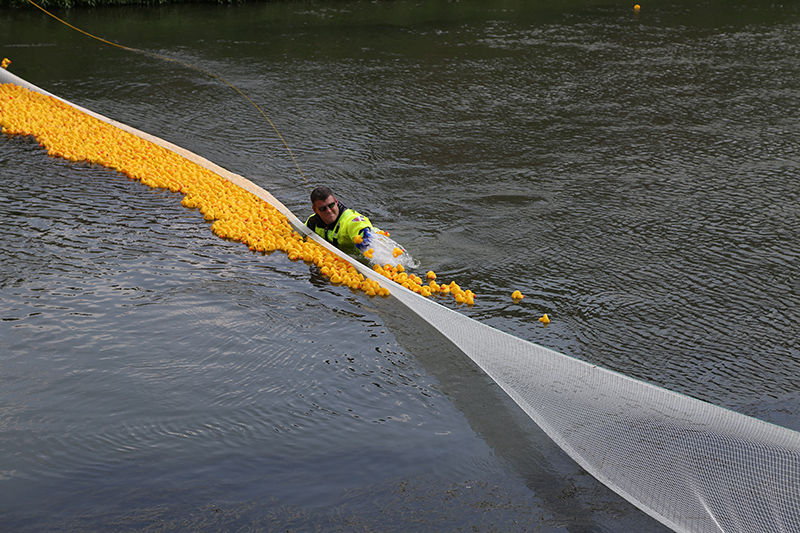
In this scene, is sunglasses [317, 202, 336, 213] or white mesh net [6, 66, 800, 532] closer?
white mesh net [6, 66, 800, 532]

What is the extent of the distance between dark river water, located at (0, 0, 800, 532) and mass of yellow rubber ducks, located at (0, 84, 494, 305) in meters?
0.20

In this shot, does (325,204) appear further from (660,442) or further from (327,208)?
(660,442)

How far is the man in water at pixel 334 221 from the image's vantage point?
696cm

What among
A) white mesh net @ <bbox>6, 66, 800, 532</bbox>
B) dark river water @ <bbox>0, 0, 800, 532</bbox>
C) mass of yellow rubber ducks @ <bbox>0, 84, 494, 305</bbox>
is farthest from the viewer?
mass of yellow rubber ducks @ <bbox>0, 84, 494, 305</bbox>

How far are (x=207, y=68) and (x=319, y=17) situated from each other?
6548 millimetres

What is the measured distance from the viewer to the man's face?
7027 millimetres

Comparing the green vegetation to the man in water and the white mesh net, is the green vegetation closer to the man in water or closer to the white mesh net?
the man in water

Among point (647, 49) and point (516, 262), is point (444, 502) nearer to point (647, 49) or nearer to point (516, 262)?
point (516, 262)

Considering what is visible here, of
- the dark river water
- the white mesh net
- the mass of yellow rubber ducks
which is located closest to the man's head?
the mass of yellow rubber ducks

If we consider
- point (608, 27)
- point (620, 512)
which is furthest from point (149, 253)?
point (608, 27)

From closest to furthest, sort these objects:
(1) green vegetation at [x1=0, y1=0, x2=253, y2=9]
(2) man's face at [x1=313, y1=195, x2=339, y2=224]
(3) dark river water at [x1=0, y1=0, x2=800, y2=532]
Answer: (3) dark river water at [x1=0, y1=0, x2=800, y2=532] < (2) man's face at [x1=313, y1=195, x2=339, y2=224] < (1) green vegetation at [x1=0, y1=0, x2=253, y2=9]

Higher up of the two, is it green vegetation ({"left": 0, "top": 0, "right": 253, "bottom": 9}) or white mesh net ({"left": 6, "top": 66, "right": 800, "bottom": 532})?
green vegetation ({"left": 0, "top": 0, "right": 253, "bottom": 9})

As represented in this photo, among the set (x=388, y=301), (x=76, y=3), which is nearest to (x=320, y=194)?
(x=388, y=301)

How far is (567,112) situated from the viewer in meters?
11.5
